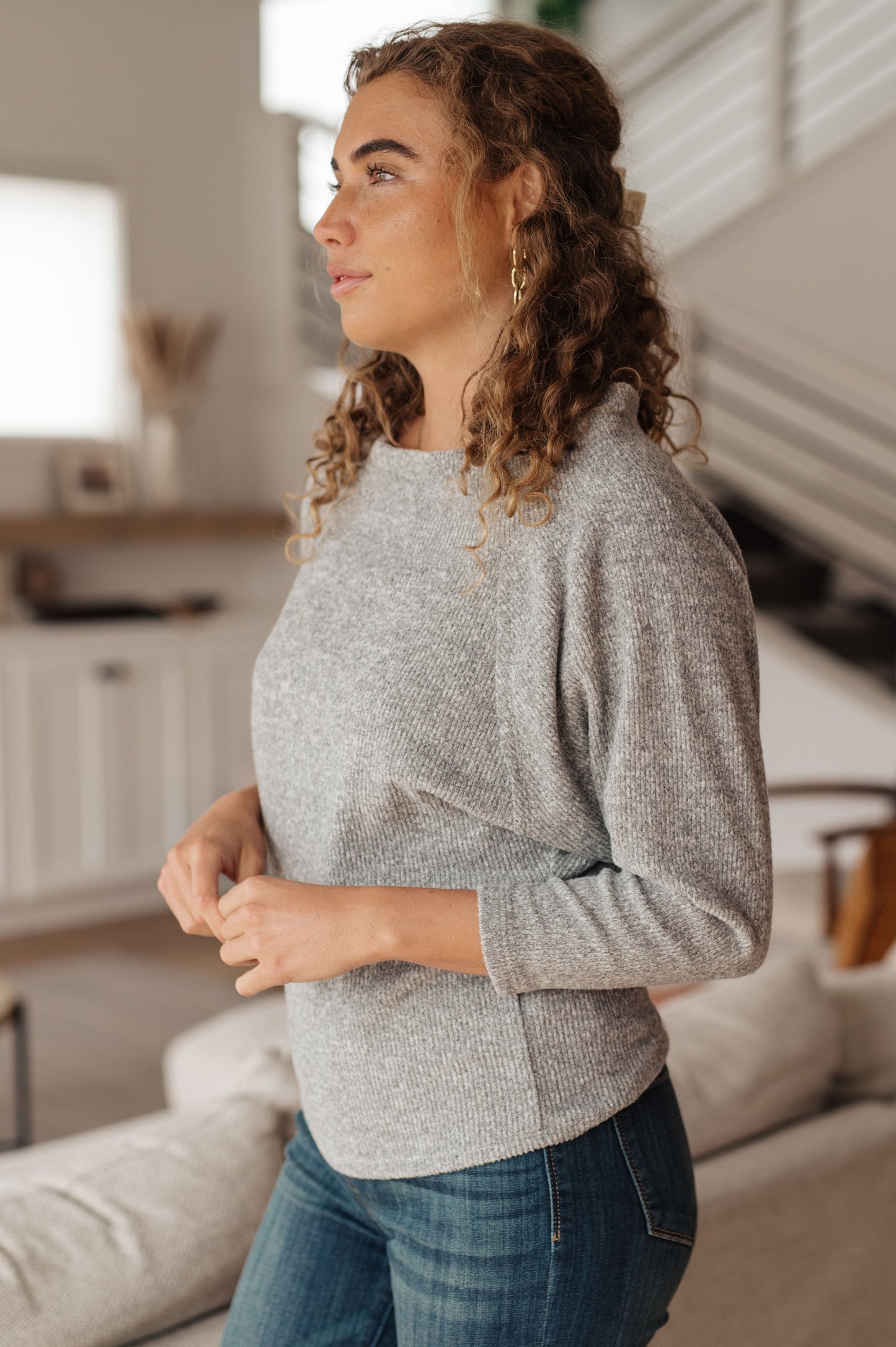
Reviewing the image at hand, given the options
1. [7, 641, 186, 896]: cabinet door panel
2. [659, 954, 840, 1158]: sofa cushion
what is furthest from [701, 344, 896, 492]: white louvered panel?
[659, 954, 840, 1158]: sofa cushion

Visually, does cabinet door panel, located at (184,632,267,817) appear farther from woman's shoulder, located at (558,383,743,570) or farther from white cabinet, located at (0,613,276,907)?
woman's shoulder, located at (558,383,743,570)

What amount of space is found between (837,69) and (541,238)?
4646 mm

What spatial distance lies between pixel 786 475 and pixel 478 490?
4.09 meters

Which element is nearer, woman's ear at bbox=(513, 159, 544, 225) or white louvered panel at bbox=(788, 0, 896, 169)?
woman's ear at bbox=(513, 159, 544, 225)

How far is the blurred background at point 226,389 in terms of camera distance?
4.37 m

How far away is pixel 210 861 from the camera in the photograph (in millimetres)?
1016

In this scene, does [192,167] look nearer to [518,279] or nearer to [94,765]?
[94,765]

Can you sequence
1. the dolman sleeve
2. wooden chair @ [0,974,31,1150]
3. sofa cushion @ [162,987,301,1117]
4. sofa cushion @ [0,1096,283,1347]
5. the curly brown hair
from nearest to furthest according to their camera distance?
1. the dolman sleeve
2. the curly brown hair
3. sofa cushion @ [0,1096,283,1347]
4. sofa cushion @ [162,987,301,1117]
5. wooden chair @ [0,974,31,1150]

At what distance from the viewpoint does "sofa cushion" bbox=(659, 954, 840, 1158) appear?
147 cm

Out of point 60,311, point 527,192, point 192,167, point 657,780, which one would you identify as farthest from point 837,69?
point 657,780

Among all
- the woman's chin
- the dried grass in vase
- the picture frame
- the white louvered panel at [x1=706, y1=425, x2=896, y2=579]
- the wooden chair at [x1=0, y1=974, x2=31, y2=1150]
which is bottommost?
the wooden chair at [x1=0, y1=974, x2=31, y2=1150]

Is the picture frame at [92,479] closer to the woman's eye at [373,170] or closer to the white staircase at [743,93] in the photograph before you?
the white staircase at [743,93]

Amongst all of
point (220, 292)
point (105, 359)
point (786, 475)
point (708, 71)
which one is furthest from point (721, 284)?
point (105, 359)

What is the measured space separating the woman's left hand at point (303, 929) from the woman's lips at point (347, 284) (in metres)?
0.45
